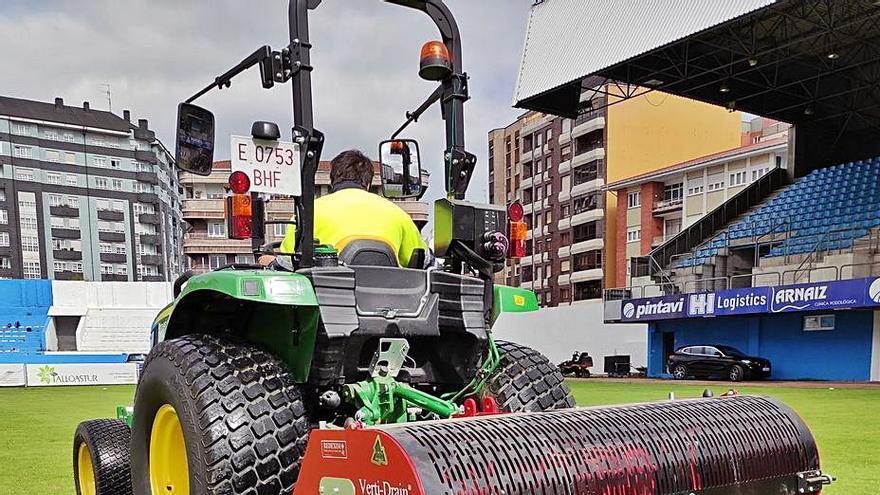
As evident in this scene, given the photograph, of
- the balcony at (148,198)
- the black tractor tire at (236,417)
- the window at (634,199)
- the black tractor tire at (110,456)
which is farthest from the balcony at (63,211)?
the black tractor tire at (236,417)

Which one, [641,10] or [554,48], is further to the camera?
[554,48]

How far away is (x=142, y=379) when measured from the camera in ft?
10.6

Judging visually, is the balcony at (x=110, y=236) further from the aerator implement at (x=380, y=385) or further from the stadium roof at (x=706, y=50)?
the aerator implement at (x=380, y=385)

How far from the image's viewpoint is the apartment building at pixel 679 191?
127 ft

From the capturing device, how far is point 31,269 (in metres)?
71.2

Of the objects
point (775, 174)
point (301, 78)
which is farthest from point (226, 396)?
point (775, 174)

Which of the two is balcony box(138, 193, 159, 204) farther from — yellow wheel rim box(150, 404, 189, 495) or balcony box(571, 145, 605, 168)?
yellow wheel rim box(150, 404, 189, 495)

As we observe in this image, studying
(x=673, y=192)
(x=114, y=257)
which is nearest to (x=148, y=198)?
(x=114, y=257)

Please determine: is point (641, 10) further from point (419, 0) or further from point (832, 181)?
point (419, 0)

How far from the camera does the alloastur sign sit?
2.81 metres

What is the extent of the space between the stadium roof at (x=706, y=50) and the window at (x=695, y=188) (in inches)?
636

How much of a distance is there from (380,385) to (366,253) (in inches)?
22.3

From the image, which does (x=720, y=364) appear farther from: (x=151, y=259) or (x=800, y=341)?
(x=151, y=259)

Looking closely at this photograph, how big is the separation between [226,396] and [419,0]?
201cm
